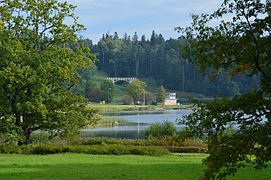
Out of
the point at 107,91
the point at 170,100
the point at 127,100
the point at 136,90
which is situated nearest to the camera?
the point at 107,91

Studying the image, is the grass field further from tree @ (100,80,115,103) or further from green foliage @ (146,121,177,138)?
tree @ (100,80,115,103)

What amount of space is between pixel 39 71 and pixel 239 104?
24756 millimetres

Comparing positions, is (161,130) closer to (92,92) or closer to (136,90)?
(92,92)

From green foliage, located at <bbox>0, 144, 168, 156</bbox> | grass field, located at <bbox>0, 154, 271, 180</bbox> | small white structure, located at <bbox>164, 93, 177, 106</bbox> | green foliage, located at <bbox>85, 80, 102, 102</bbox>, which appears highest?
green foliage, located at <bbox>85, 80, 102, 102</bbox>

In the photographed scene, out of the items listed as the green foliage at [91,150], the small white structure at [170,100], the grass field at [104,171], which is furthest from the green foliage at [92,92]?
the grass field at [104,171]

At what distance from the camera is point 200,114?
35.5 ft

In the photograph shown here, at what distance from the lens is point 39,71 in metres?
33.8

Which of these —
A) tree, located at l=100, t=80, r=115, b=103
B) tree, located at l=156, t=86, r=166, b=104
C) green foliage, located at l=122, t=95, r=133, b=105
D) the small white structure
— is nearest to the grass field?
tree, located at l=100, t=80, r=115, b=103

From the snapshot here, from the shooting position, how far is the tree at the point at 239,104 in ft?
34.3

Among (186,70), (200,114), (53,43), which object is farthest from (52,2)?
(186,70)

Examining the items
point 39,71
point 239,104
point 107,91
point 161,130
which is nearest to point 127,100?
point 107,91

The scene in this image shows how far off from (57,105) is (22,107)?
2.75m

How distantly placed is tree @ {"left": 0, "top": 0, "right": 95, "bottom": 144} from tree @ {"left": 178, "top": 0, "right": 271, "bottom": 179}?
23.3 metres

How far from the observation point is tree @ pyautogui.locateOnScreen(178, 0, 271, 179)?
10.5 metres
